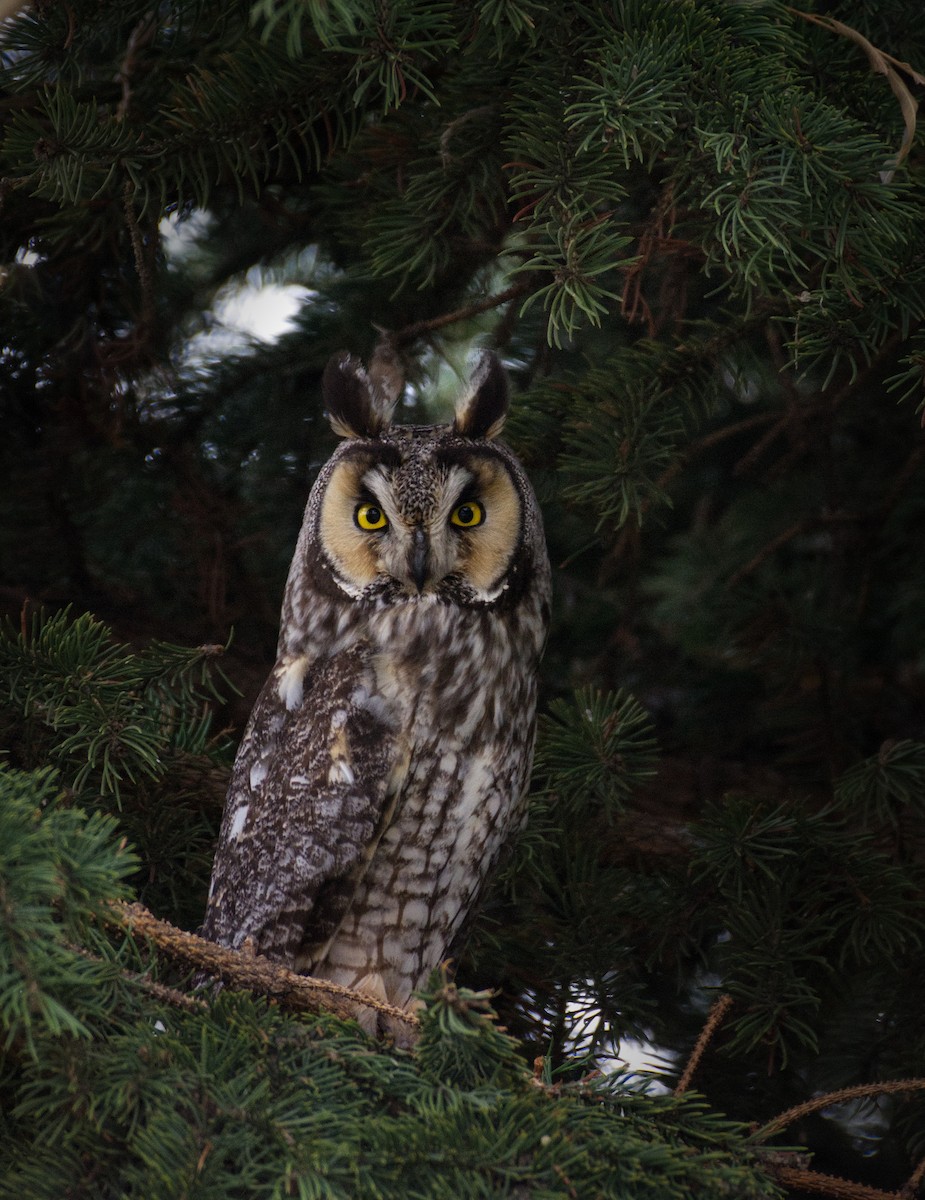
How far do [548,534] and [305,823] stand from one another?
1.09 m

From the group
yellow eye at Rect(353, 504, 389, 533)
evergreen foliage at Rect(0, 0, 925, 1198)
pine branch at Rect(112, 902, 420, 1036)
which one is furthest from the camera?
yellow eye at Rect(353, 504, 389, 533)

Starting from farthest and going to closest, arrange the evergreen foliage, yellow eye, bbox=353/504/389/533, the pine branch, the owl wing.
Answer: yellow eye, bbox=353/504/389/533 → the owl wing → the pine branch → the evergreen foliage

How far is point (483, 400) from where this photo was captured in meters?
2.00

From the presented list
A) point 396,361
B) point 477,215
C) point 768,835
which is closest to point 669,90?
point 477,215

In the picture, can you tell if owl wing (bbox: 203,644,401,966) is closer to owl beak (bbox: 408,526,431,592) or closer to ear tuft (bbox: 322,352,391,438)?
owl beak (bbox: 408,526,431,592)

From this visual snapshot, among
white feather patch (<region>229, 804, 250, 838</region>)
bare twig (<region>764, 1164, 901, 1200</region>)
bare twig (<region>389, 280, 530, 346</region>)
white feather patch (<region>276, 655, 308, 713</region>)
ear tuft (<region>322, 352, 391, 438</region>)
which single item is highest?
bare twig (<region>389, 280, 530, 346</region>)

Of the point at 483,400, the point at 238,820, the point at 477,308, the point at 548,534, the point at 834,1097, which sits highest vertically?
the point at 477,308

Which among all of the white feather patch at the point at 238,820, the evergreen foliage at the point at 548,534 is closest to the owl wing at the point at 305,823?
the white feather patch at the point at 238,820

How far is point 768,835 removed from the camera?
→ 6.56 ft

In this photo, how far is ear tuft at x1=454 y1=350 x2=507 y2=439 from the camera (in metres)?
1.99

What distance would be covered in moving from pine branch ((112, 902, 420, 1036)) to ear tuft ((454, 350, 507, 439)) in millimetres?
1028

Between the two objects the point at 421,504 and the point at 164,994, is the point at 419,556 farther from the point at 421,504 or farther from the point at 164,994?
the point at 164,994

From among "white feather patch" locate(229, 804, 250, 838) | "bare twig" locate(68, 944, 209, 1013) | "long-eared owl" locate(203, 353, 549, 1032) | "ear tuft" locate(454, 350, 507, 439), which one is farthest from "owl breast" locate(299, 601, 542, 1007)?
"bare twig" locate(68, 944, 209, 1013)

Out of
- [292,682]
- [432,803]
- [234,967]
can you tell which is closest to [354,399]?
[292,682]
